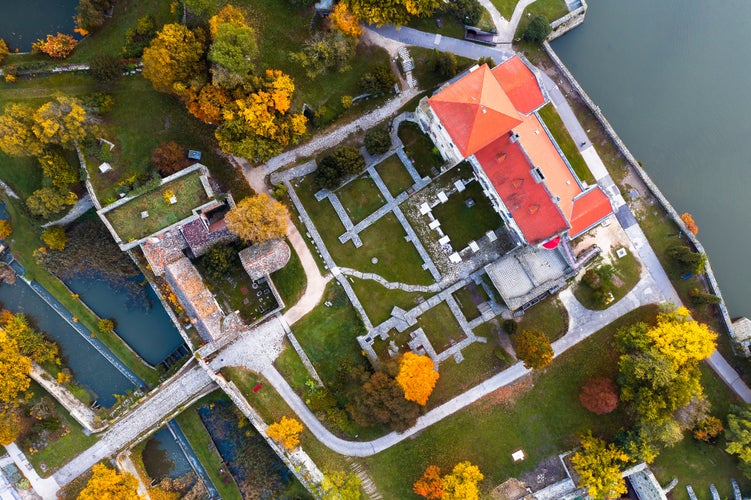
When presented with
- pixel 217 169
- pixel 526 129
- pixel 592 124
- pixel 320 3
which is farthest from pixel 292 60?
pixel 592 124

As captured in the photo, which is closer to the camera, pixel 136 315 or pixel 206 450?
pixel 136 315

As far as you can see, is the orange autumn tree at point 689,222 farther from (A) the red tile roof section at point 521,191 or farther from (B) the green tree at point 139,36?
(B) the green tree at point 139,36

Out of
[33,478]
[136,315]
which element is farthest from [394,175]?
[33,478]

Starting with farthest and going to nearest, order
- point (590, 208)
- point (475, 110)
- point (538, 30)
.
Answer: point (538, 30), point (590, 208), point (475, 110)

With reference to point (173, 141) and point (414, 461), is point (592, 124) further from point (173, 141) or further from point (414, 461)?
point (173, 141)

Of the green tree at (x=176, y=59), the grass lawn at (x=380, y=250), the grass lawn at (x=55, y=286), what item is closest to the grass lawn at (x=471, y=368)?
the grass lawn at (x=380, y=250)

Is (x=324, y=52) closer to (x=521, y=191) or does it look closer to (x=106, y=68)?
(x=106, y=68)

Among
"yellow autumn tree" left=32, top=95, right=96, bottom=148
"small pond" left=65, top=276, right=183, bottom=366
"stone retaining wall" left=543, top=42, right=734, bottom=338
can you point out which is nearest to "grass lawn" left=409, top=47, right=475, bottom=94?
"stone retaining wall" left=543, top=42, right=734, bottom=338
